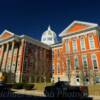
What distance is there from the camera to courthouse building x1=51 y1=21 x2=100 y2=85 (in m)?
36.0

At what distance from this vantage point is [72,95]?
16641mm

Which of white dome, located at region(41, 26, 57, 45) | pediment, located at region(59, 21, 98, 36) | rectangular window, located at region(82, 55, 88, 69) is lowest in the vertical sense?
rectangular window, located at region(82, 55, 88, 69)

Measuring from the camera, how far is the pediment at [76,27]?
39.0 metres

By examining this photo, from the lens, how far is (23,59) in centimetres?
4303

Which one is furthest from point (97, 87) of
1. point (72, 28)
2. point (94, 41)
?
point (72, 28)

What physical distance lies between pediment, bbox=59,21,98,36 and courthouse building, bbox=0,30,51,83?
11963 mm

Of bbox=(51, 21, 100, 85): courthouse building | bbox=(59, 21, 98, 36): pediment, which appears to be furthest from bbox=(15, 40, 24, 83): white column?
bbox=(59, 21, 98, 36): pediment

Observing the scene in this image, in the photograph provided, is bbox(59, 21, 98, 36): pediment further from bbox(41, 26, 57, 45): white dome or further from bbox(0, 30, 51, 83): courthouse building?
bbox(41, 26, 57, 45): white dome

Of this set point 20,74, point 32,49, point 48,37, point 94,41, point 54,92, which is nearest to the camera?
point 54,92

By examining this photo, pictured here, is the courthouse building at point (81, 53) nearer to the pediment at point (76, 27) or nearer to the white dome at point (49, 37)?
the pediment at point (76, 27)

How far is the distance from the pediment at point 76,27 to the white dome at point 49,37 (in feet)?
86.2

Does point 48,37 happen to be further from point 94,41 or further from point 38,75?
point 94,41

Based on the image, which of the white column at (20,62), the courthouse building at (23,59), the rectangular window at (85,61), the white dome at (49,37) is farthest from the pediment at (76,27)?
the white dome at (49,37)

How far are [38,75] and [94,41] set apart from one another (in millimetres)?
22501
